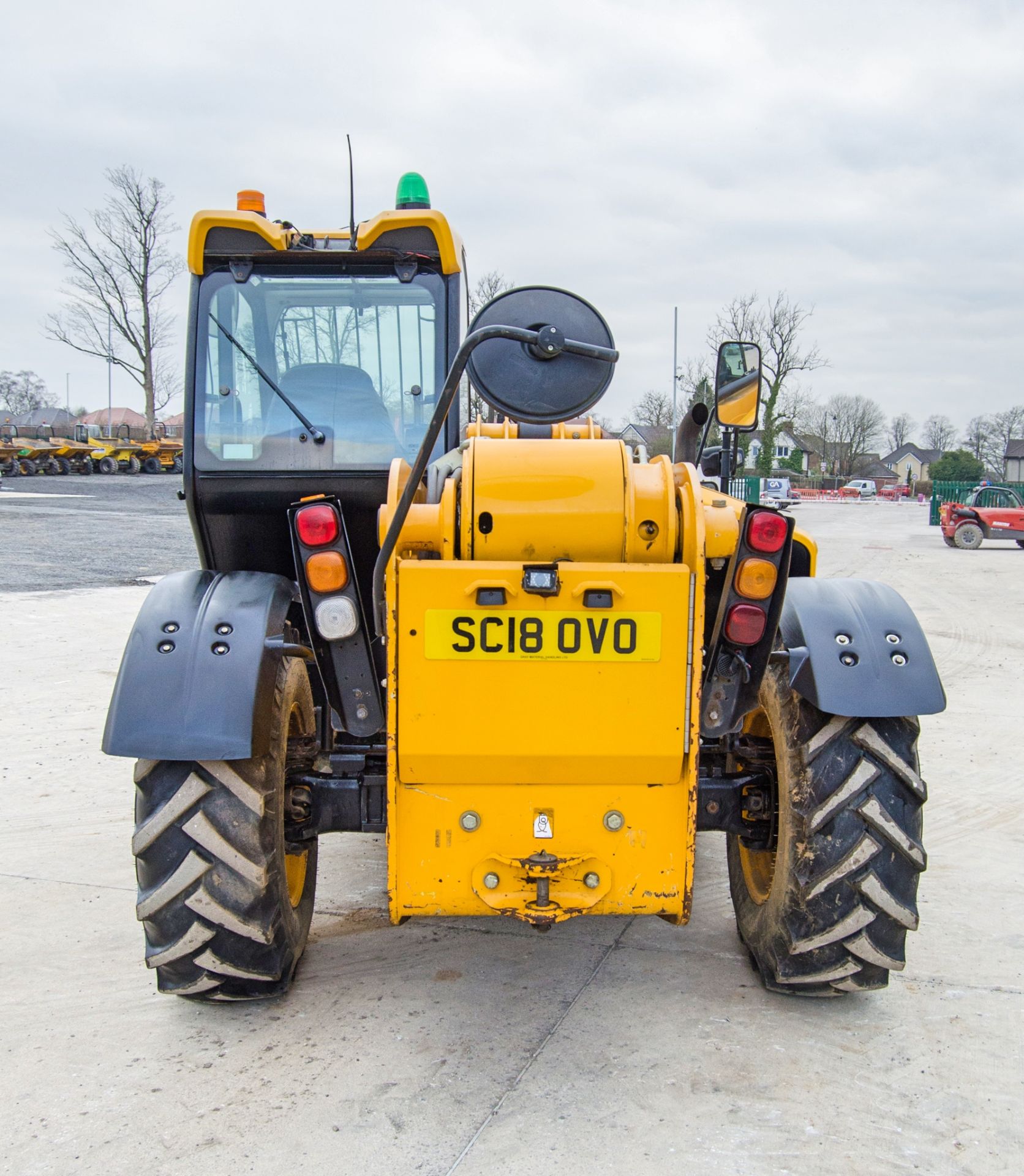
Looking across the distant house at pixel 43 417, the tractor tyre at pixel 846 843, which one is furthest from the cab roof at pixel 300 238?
the distant house at pixel 43 417

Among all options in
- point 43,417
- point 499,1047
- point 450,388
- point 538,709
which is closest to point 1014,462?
point 43,417

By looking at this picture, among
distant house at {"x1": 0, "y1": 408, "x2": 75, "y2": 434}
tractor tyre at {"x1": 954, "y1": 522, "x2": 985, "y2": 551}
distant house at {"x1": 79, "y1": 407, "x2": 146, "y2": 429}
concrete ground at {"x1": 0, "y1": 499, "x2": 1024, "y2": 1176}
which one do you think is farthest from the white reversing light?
distant house at {"x1": 79, "y1": 407, "x2": 146, "y2": 429}

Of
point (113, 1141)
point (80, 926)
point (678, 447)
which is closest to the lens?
point (113, 1141)

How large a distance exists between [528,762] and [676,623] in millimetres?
544

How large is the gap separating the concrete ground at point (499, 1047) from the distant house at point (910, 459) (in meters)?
120

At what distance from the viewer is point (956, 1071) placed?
303cm

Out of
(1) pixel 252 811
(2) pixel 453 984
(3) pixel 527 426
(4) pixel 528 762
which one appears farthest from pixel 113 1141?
(3) pixel 527 426

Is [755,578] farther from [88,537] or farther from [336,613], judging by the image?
A: [88,537]

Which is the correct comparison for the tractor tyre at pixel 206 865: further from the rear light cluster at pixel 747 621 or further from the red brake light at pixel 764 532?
the red brake light at pixel 764 532

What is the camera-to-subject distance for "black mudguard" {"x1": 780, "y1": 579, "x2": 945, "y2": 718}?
3078mm

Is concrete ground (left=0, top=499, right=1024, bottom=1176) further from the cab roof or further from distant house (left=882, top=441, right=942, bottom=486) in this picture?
distant house (left=882, top=441, right=942, bottom=486)

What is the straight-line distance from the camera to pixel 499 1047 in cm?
314

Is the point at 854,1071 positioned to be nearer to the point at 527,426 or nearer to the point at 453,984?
the point at 453,984

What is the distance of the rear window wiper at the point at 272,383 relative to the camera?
4094 mm
